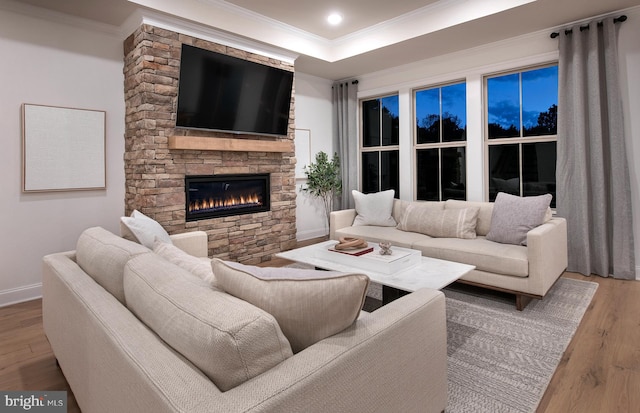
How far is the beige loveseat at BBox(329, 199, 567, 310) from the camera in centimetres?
277

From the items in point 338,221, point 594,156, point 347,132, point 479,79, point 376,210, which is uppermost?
point 479,79

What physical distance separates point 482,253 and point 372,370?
231 centimetres

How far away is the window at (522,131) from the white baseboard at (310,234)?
253 cm

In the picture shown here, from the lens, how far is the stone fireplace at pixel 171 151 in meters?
3.46

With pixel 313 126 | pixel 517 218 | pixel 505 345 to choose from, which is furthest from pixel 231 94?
pixel 505 345

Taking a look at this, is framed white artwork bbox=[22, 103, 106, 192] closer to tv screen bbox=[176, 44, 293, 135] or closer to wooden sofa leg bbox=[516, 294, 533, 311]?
tv screen bbox=[176, 44, 293, 135]

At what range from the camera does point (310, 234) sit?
5691mm

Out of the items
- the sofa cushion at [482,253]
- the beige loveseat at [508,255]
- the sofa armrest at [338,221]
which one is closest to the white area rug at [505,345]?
the beige loveseat at [508,255]

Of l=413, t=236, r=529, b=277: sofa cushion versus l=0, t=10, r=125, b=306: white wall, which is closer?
l=413, t=236, r=529, b=277: sofa cushion

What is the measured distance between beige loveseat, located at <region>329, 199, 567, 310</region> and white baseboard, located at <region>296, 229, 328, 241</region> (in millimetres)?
1899

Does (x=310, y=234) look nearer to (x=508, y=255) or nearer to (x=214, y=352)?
(x=508, y=255)

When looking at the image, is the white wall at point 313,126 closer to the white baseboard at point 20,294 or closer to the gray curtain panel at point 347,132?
the gray curtain panel at point 347,132

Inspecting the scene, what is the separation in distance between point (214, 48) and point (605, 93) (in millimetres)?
3966

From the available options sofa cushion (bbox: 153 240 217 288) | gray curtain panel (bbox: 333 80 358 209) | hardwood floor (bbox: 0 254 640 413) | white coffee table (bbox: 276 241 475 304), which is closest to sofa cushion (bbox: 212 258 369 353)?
sofa cushion (bbox: 153 240 217 288)
